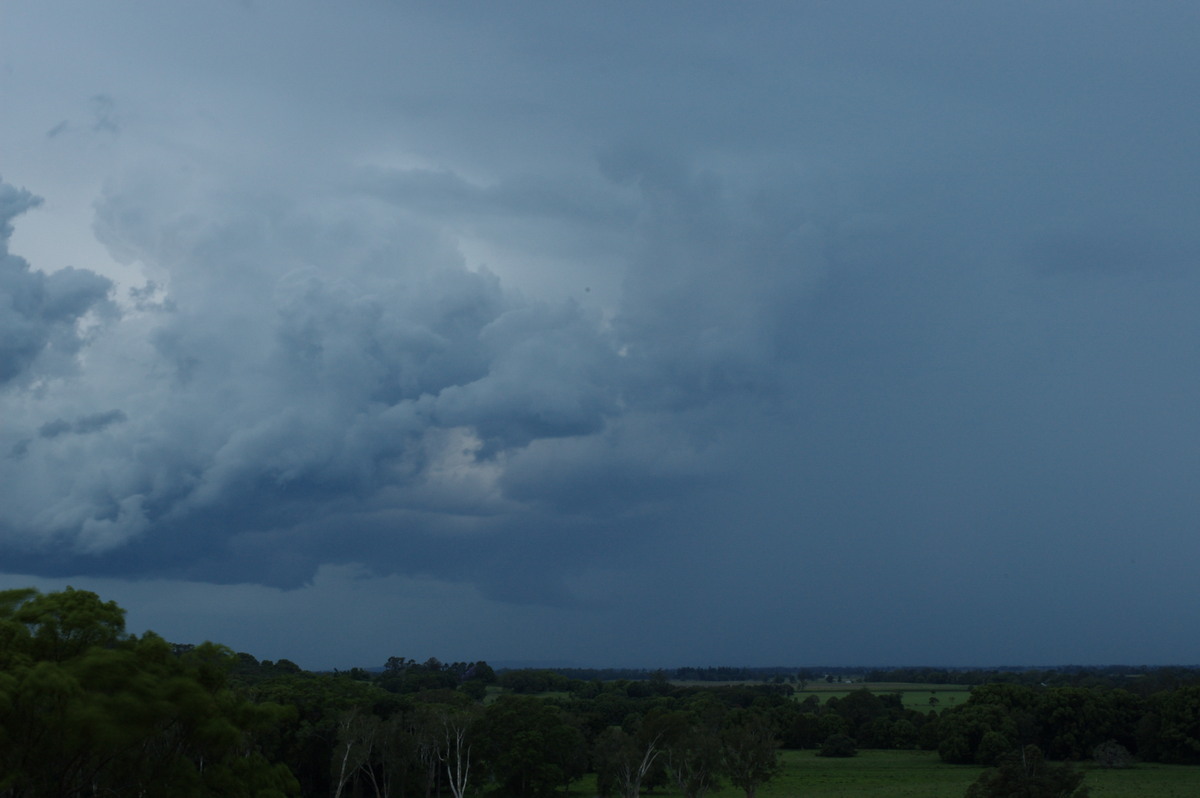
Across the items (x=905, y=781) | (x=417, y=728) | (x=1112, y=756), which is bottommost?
(x=905, y=781)

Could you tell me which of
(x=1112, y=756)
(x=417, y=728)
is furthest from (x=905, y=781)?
(x=417, y=728)

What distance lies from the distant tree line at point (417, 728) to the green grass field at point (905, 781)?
452cm

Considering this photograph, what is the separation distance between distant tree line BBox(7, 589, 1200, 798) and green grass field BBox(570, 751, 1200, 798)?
4522 mm

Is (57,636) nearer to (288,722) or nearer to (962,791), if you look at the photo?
(288,722)

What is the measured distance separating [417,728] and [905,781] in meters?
47.9

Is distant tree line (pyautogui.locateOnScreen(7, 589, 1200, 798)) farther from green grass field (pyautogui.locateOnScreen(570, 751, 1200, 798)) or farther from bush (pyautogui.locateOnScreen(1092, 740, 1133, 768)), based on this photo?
green grass field (pyautogui.locateOnScreen(570, 751, 1200, 798))

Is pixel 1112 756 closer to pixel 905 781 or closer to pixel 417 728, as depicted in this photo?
pixel 905 781

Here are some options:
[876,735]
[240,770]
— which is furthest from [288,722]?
[876,735]

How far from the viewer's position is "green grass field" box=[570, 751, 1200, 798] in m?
78.9

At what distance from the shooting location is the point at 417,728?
Answer: 244ft

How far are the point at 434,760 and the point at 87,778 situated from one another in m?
57.0

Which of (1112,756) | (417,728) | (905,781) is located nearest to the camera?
(417,728)

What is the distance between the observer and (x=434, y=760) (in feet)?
262

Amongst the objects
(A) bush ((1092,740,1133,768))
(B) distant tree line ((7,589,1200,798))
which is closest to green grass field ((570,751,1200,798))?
(A) bush ((1092,740,1133,768))
